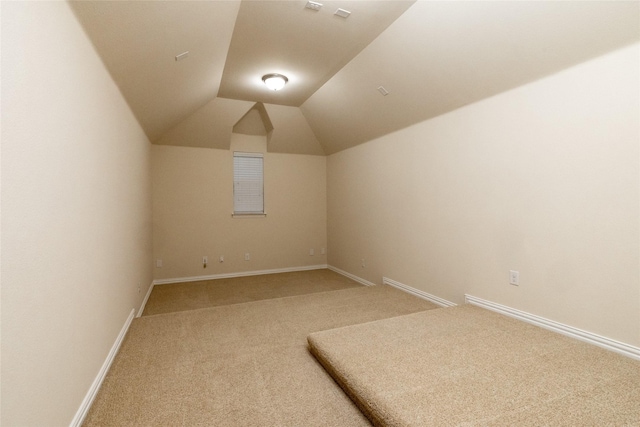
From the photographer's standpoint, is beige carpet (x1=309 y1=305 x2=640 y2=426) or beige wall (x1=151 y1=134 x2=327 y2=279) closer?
beige carpet (x1=309 y1=305 x2=640 y2=426)

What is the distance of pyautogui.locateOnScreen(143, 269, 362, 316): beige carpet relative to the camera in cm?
388

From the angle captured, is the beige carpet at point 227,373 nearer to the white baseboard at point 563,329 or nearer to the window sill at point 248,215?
the white baseboard at point 563,329

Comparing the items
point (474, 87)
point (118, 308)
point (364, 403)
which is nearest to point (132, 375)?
point (118, 308)

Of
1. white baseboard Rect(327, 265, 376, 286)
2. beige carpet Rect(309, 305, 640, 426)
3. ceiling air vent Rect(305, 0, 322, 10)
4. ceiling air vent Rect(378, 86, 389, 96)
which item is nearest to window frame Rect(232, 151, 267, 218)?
white baseboard Rect(327, 265, 376, 286)

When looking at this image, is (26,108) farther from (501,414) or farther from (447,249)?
(447,249)

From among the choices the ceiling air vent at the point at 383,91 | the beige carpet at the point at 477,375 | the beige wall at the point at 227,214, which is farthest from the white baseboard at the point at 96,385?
the ceiling air vent at the point at 383,91

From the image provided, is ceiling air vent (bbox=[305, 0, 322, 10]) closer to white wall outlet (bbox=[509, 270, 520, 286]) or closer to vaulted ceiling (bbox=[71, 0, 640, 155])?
vaulted ceiling (bbox=[71, 0, 640, 155])

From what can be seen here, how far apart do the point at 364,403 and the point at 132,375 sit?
151cm

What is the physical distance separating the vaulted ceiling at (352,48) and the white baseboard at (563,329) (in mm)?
1871

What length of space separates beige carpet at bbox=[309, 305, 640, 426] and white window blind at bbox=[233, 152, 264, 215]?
353cm

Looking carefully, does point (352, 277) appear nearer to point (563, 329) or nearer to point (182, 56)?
point (563, 329)

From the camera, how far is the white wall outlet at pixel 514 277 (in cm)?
258

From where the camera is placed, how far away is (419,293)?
11.8ft

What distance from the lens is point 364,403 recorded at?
1586 mm
